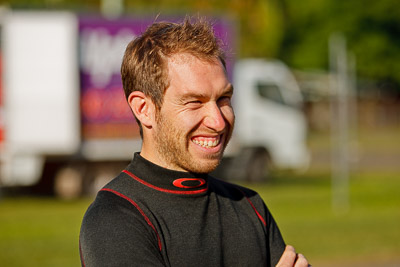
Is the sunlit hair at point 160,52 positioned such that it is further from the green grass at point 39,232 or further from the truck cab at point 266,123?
the truck cab at point 266,123

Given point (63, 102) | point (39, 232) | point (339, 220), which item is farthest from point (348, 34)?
point (39, 232)

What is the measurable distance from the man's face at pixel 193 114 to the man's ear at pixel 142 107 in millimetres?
44

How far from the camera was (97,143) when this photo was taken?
58.4 feet

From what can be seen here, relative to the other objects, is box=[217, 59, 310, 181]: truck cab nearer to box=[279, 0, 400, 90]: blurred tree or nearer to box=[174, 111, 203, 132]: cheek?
box=[174, 111, 203, 132]: cheek

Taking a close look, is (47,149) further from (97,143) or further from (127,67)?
(127,67)

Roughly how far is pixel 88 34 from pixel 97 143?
91.9 inches

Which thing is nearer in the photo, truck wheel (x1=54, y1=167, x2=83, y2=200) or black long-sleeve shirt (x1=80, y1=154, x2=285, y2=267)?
black long-sleeve shirt (x1=80, y1=154, x2=285, y2=267)

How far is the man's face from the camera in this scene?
2.33 m

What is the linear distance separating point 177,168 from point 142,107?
20cm

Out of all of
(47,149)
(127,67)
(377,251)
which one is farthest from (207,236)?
(47,149)

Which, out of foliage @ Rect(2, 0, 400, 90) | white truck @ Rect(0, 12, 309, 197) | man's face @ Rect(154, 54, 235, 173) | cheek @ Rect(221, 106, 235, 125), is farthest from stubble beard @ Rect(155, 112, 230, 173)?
foliage @ Rect(2, 0, 400, 90)

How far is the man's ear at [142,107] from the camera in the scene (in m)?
2.40

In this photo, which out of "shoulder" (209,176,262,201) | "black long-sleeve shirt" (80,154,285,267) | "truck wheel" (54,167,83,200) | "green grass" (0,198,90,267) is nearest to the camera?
"black long-sleeve shirt" (80,154,285,267)

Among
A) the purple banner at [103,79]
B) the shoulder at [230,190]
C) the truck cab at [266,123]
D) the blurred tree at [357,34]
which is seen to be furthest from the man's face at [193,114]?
the blurred tree at [357,34]
